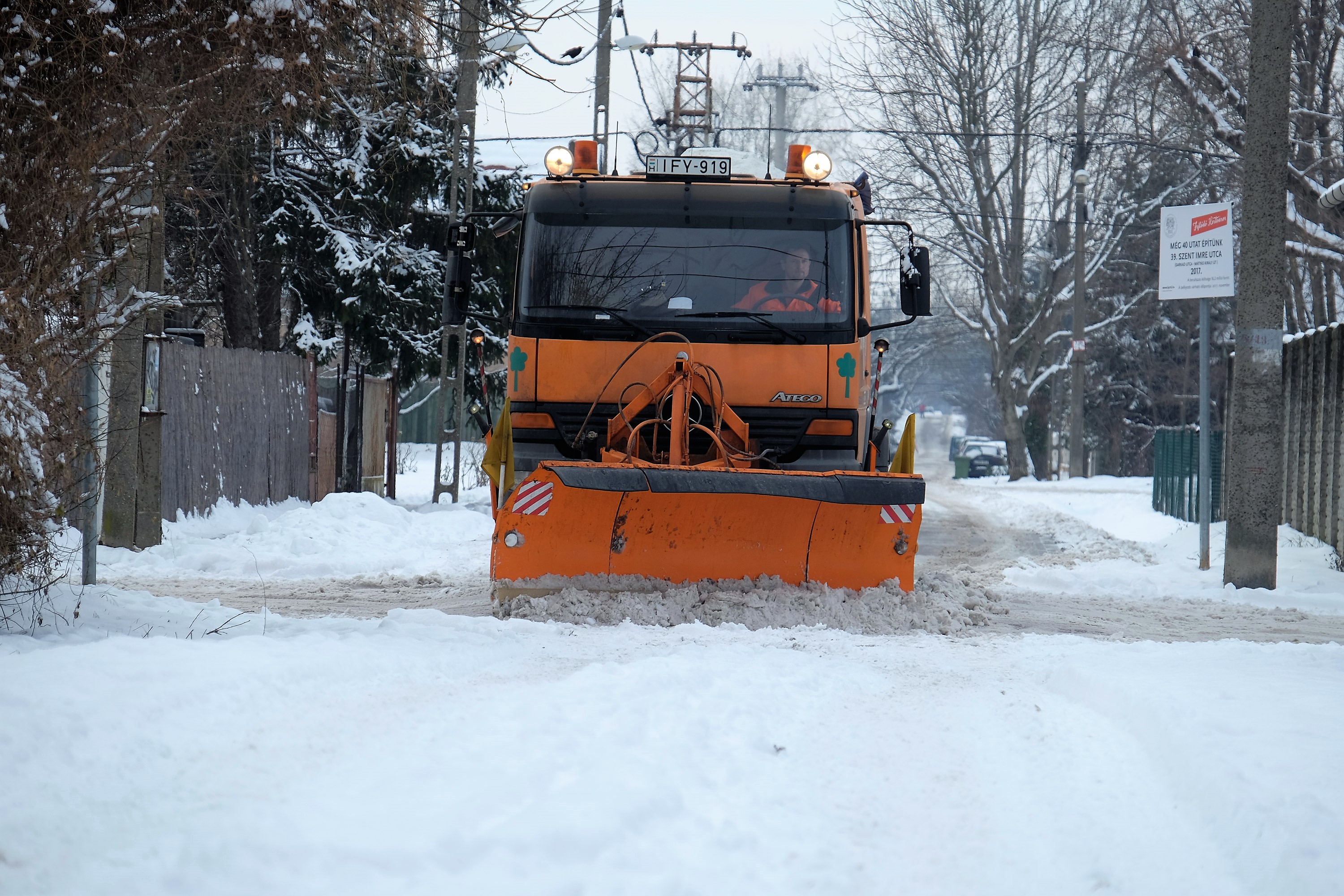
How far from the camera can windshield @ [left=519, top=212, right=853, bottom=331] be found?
7703 millimetres

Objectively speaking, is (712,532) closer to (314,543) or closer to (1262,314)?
(1262,314)

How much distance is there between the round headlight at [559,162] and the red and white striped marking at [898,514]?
2.44 metres

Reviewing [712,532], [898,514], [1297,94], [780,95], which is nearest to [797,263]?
[898,514]

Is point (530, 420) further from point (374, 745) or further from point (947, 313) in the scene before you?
point (947, 313)

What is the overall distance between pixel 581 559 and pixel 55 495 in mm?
2994

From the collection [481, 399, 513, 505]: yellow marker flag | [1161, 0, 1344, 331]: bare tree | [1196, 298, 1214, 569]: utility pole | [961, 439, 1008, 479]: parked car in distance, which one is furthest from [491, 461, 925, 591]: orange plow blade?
[961, 439, 1008, 479]: parked car in distance

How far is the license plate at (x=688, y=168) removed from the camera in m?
7.96

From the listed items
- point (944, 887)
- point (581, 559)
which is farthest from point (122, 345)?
point (944, 887)

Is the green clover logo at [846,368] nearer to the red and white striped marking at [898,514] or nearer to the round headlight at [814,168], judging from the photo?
the red and white striped marking at [898,514]

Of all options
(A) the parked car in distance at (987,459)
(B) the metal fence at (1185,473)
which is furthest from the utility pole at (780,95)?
(B) the metal fence at (1185,473)

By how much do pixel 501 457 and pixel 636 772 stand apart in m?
5.02

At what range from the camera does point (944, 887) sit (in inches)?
120

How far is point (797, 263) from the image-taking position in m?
7.77

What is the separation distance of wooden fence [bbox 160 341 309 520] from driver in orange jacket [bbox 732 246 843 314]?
6799 mm
